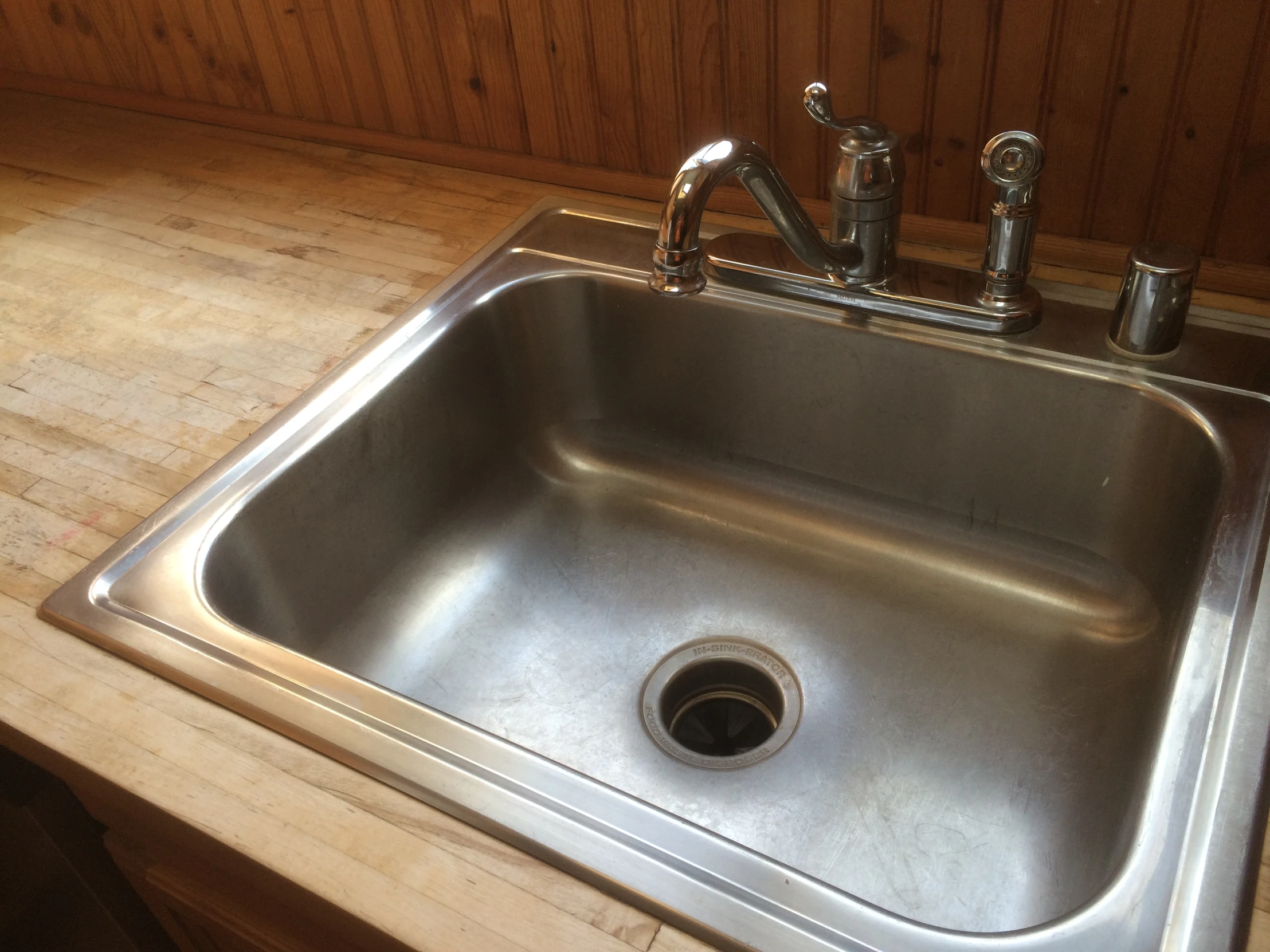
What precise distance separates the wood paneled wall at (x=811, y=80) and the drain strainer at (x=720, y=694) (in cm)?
48

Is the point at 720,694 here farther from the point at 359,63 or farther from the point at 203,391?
the point at 359,63

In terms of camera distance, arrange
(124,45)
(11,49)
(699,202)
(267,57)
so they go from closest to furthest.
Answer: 1. (699,202)
2. (267,57)
3. (124,45)
4. (11,49)

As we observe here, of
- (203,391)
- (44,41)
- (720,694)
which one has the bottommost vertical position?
(720,694)

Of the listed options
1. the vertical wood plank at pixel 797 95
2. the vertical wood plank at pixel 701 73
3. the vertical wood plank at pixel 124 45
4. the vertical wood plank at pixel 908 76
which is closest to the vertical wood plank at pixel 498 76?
the vertical wood plank at pixel 701 73

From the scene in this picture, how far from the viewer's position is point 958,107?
3.04 feet

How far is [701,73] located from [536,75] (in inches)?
8.3

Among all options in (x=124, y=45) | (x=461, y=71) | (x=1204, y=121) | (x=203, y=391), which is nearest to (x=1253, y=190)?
(x=1204, y=121)

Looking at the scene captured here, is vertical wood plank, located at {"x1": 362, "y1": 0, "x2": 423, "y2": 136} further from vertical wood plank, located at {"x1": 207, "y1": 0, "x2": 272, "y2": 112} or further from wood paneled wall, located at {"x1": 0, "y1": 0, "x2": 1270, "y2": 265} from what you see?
vertical wood plank, located at {"x1": 207, "y1": 0, "x2": 272, "y2": 112}

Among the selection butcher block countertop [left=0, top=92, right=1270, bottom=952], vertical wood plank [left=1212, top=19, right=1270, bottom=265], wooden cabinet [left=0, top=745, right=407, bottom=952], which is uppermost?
vertical wood plank [left=1212, top=19, right=1270, bottom=265]

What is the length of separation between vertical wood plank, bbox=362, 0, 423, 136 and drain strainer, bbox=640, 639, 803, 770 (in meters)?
0.76

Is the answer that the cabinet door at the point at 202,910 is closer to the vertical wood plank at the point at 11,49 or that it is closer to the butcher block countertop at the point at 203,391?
the butcher block countertop at the point at 203,391

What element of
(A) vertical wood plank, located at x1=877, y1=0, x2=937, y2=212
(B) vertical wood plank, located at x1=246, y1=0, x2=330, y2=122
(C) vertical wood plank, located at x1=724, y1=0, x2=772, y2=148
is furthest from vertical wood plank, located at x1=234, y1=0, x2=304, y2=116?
(A) vertical wood plank, located at x1=877, y1=0, x2=937, y2=212

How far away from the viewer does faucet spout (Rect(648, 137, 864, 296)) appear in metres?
0.71

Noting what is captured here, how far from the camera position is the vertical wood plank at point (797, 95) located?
0.95 m
